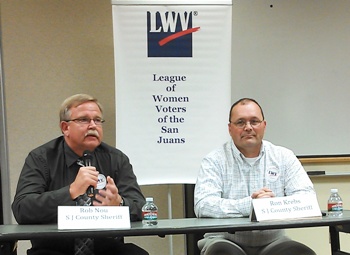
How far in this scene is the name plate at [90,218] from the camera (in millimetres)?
1806

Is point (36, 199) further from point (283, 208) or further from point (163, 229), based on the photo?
point (283, 208)

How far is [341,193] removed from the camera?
12.1 ft

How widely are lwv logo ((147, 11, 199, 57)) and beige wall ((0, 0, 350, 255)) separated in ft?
1.84

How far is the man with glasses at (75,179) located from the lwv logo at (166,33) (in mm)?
971

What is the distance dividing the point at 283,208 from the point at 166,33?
1.68 metres

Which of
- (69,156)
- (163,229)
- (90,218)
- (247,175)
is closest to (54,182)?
(69,156)

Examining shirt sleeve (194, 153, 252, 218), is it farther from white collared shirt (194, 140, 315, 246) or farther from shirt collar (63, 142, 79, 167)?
shirt collar (63, 142, 79, 167)

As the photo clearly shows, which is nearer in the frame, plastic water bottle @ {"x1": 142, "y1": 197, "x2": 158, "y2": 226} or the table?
the table

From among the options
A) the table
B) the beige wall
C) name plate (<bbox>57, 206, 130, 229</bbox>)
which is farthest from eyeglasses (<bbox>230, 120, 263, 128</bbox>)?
the beige wall

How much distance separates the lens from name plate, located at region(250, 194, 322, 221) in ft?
6.45

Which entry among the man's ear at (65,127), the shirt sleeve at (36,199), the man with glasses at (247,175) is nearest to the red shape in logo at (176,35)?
the man with glasses at (247,175)

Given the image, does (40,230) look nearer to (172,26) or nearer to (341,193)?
(172,26)

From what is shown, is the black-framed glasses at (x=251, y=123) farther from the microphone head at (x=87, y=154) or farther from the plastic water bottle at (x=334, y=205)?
the microphone head at (x=87, y=154)

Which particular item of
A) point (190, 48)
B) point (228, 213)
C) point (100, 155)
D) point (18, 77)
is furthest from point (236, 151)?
point (18, 77)
